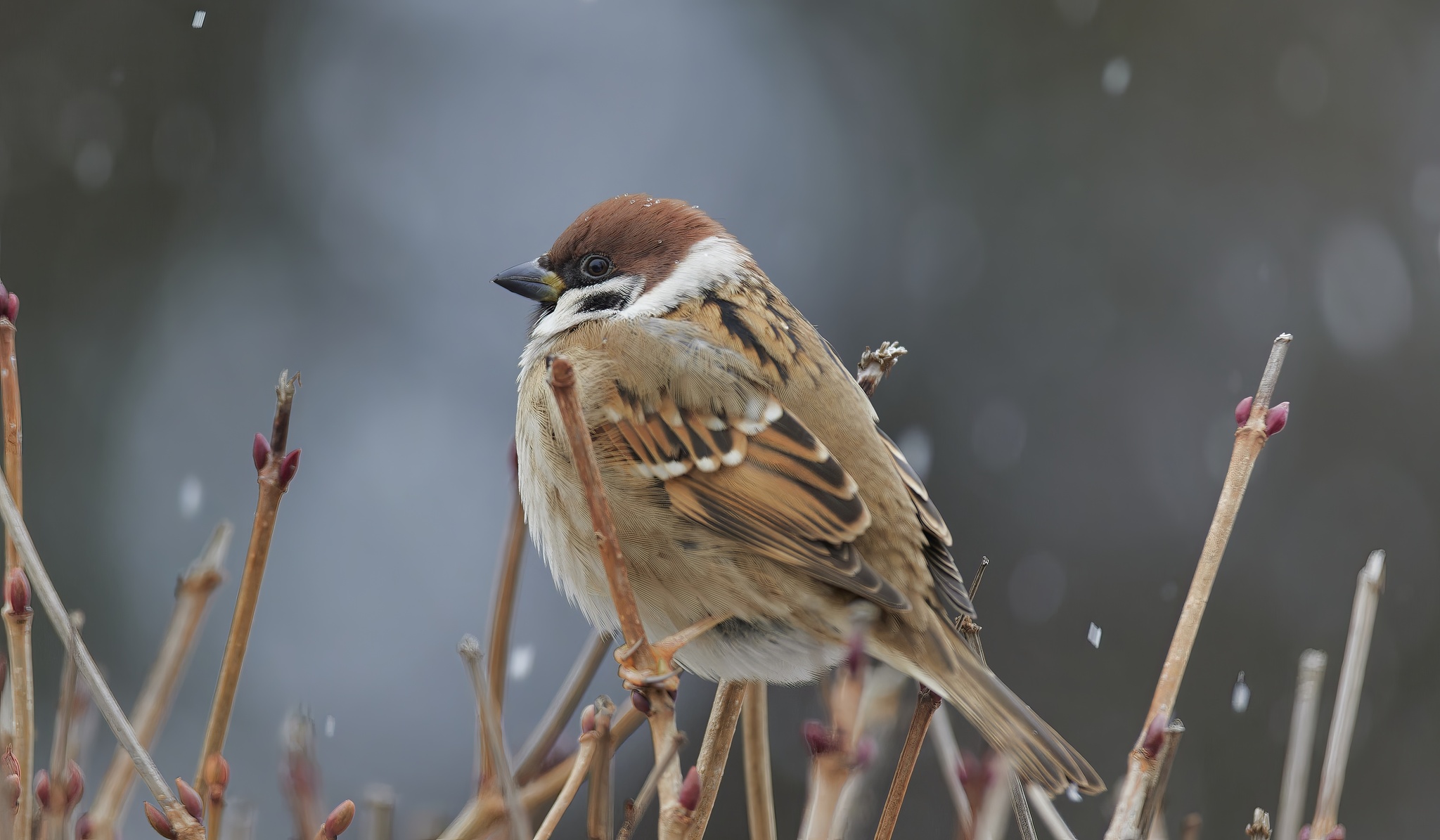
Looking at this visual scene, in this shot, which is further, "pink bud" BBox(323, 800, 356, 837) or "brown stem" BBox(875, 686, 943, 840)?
"brown stem" BBox(875, 686, 943, 840)

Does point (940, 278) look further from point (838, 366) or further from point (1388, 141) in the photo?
point (838, 366)

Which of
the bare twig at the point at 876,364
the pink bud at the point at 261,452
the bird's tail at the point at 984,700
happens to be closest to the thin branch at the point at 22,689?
the pink bud at the point at 261,452

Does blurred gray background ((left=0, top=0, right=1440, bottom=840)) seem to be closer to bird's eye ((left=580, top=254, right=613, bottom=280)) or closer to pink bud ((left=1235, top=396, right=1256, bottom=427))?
bird's eye ((left=580, top=254, right=613, bottom=280))

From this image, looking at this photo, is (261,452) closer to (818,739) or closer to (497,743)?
(497,743)


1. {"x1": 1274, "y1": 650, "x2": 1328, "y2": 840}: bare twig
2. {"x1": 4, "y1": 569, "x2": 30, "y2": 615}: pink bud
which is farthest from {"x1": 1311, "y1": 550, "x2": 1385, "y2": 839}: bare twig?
{"x1": 4, "y1": 569, "x2": 30, "y2": 615}: pink bud

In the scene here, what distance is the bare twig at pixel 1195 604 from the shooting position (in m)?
1.37

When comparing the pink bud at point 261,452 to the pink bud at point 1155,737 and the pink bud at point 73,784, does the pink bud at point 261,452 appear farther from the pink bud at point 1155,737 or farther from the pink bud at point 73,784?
the pink bud at point 1155,737

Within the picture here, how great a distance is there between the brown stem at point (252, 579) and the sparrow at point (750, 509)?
91 cm

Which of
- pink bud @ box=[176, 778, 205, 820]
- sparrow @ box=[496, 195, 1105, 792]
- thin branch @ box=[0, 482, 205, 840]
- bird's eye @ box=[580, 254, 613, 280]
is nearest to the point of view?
thin branch @ box=[0, 482, 205, 840]

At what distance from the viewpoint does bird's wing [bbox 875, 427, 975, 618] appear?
7.75 ft

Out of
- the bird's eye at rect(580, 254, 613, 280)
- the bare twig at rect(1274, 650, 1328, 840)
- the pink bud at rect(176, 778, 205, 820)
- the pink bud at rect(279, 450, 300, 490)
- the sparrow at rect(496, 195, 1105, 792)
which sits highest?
the bird's eye at rect(580, 254, 613, 280)

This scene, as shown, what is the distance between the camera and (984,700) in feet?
7.00

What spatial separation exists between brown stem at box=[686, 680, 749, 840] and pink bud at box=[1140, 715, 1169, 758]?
0.54m

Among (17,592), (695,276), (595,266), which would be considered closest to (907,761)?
(17,592)
